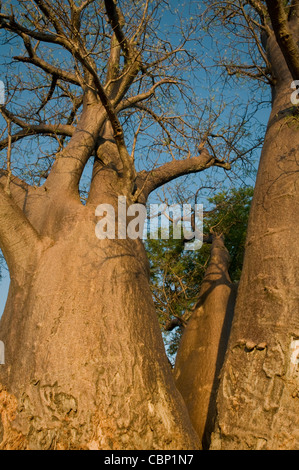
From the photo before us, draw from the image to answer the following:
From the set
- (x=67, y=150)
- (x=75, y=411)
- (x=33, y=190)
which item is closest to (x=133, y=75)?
(x=67, y=150)

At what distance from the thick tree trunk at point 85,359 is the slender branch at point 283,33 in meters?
1.84

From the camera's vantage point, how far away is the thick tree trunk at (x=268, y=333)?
7.14ft

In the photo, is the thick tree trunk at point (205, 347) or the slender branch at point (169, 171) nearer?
the thick tree trunk at point (205, 347)

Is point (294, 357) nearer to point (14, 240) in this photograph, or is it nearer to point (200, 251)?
point (14, 240)

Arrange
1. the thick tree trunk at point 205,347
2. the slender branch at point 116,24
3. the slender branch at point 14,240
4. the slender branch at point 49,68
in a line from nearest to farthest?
the slender branch at point 14,240
the slender branch at point 116,24
the thick tree trunk at point 205,347
the slender branch at point 49,68

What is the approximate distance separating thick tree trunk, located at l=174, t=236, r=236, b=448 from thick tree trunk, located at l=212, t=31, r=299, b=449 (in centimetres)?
75

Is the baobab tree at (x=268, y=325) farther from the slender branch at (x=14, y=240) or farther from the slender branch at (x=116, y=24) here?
the slender branch at (x=14, y=240)

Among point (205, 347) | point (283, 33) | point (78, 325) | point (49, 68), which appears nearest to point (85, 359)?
point (78, 325)

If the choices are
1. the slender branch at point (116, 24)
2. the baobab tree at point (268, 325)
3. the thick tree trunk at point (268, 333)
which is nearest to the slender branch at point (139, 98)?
the slender branch at point (116, 24)

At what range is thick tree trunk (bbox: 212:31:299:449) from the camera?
218 centimetres

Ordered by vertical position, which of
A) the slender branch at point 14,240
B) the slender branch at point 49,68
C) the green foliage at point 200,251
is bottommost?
the slender branch at point 14,240

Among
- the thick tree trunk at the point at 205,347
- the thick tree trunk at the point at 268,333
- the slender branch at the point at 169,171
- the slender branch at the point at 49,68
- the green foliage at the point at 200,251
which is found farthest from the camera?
the green foliage at the point at 200,251

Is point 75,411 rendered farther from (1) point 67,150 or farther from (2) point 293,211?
(1) point 67,150

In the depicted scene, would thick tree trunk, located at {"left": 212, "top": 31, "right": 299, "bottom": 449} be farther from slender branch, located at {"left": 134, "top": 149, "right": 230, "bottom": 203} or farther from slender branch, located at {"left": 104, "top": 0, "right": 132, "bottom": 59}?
slender branch, located at {"left": 104, "top": 0, "right": 132, "bottom": 59}
